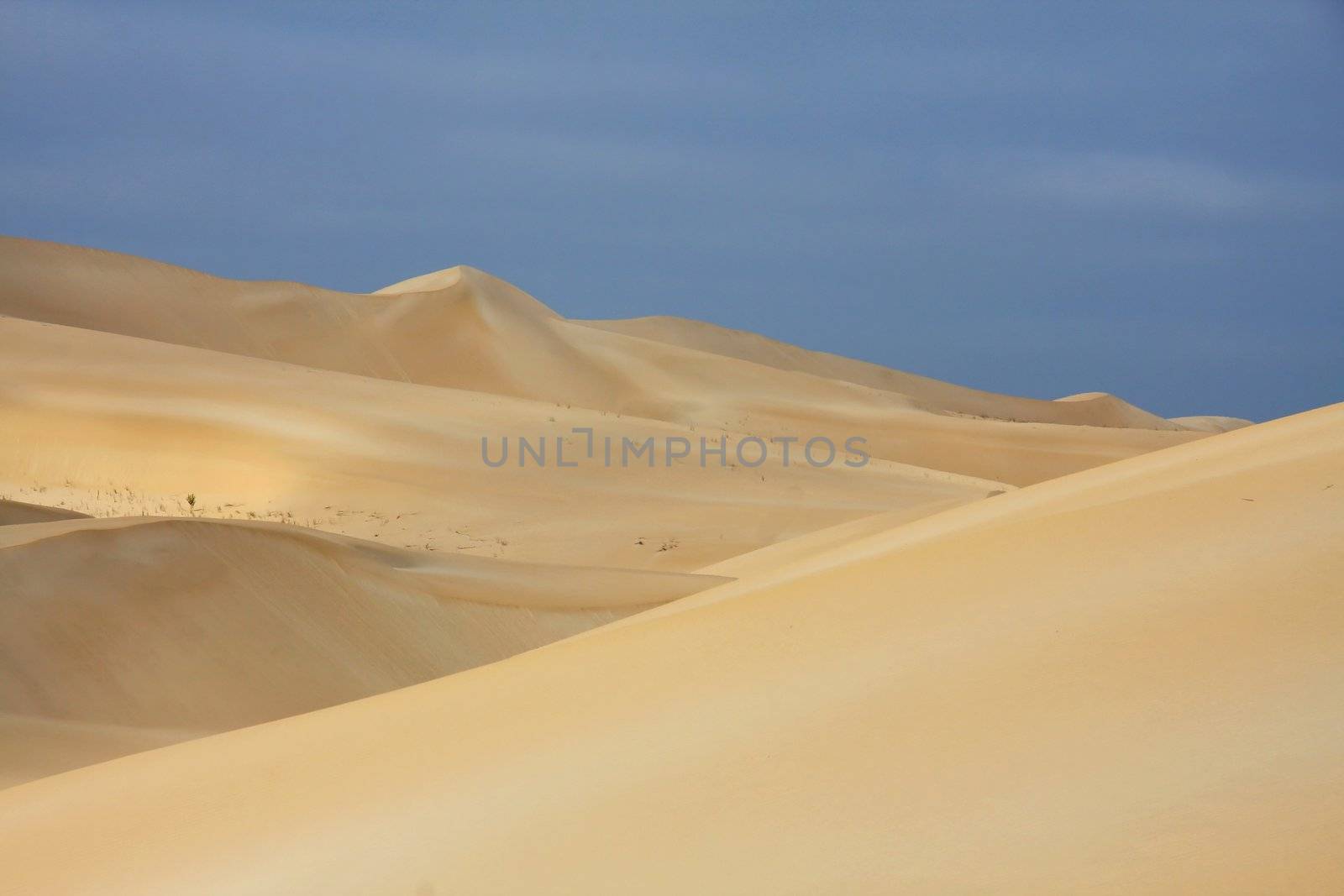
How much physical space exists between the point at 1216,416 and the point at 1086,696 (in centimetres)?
9590

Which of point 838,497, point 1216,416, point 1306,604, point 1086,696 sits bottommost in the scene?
point 1086,696

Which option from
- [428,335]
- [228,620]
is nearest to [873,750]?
[228,620]

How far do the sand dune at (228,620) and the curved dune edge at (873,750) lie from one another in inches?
145

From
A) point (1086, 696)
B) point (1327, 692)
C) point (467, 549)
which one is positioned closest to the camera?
point (1327, 692)

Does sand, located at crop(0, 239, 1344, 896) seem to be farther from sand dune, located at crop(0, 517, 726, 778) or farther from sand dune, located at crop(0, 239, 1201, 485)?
sand dune, located at crop(0, 239, 1201, 485)

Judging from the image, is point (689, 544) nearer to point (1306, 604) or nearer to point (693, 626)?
point (693, 626)

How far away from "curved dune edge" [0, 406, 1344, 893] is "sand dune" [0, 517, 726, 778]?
369cm

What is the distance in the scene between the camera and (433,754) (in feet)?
15.1

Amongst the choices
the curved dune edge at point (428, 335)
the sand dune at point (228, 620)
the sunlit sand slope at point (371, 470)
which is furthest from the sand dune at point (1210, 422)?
the sand dune at point (228, 620)

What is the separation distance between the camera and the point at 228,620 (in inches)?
407

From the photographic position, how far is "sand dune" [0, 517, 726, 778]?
913 cm

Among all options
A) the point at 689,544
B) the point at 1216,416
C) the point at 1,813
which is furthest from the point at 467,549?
the point at 1216,416

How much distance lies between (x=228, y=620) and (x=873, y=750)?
7.67 m

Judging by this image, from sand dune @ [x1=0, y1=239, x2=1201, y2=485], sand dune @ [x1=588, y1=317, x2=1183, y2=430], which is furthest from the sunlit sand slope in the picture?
sand dune @ [x1=588, y1=317, x2=1183, y2=430]
